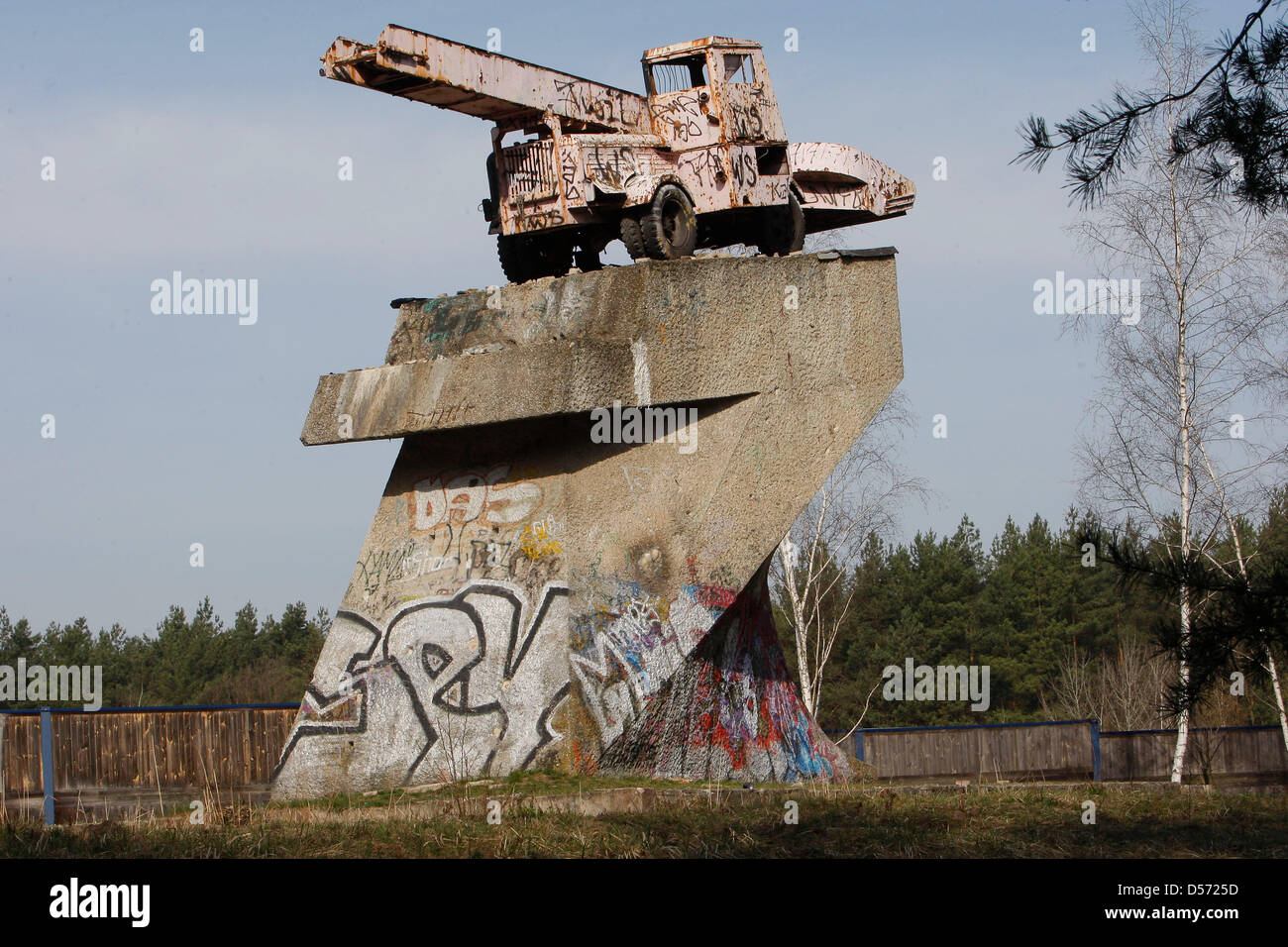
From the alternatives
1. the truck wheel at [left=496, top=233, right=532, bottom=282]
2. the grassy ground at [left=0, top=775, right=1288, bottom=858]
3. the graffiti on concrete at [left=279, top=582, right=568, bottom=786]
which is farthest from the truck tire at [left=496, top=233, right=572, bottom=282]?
the grassy ground at [left=0, top=775, right=1288, bottom=858]

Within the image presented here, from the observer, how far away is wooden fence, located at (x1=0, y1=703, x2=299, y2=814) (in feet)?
43.1

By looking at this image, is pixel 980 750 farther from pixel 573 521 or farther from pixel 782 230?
pixel 573 521

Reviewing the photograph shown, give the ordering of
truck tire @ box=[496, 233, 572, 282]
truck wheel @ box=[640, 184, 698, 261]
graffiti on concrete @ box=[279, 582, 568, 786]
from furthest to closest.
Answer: truck tire @ box=[496, 233, 572, 282] → truck wheel @ box=[640, 184, 698, 261] → graffiti on concrete @ box=[279, 582, 568, 786]

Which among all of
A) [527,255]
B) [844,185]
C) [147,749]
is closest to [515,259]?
[527,255]

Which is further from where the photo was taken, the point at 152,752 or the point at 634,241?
the point at 152,752

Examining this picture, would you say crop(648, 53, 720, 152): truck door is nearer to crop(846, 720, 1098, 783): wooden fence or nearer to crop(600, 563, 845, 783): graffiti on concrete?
crop(600, 563, 845, 783): graffiti on concrete

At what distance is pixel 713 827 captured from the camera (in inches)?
324

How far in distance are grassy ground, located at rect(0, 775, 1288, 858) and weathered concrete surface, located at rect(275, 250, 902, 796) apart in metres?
0.87

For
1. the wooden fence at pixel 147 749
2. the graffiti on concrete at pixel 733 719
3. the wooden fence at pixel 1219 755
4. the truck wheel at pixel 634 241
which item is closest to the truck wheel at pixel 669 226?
the truck wheel at pixel 634 241

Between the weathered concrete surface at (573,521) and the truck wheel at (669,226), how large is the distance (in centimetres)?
70

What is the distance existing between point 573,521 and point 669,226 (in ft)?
9.92

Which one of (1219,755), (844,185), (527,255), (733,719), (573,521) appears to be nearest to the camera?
(573,521)
